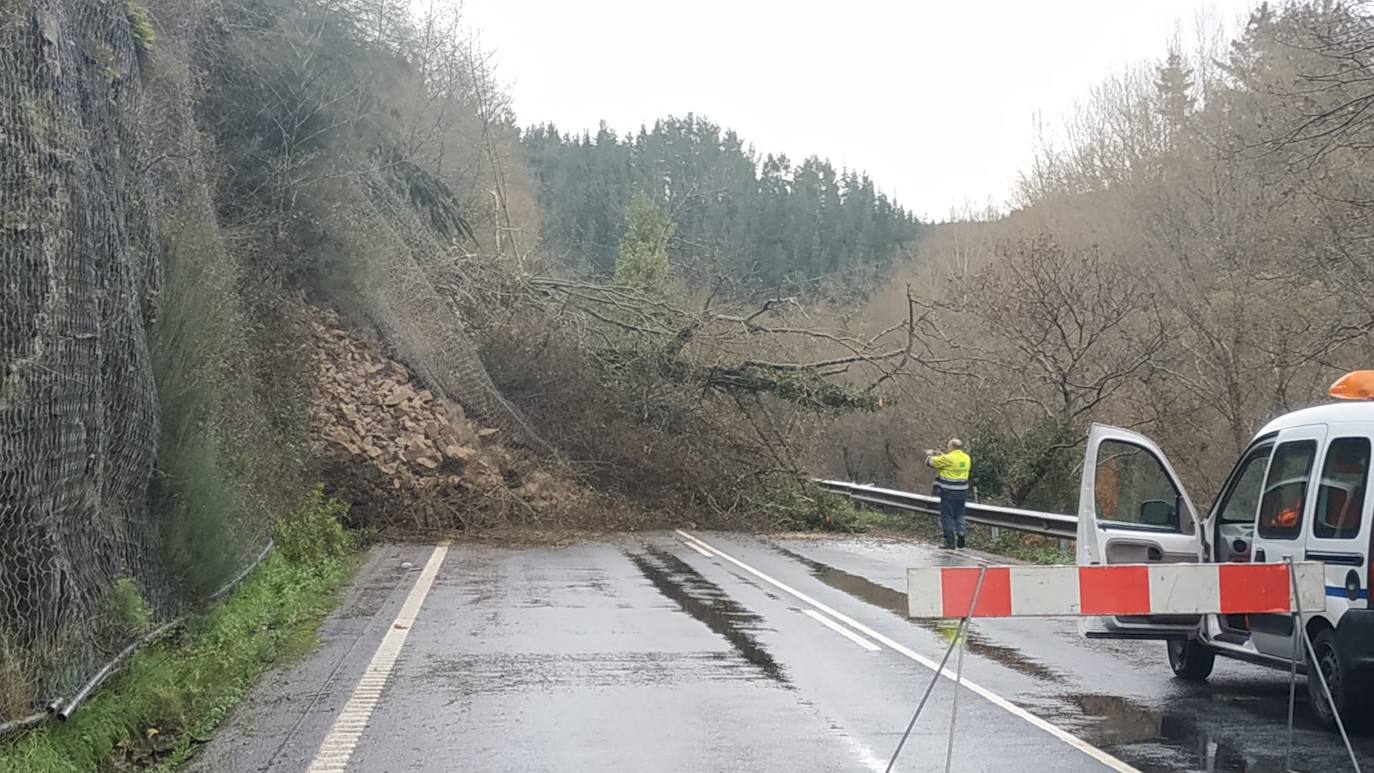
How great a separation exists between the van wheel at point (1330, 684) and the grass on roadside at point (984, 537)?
35.3 feet

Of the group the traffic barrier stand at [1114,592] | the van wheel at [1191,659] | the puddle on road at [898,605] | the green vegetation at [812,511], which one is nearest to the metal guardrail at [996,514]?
the green vegetation at [812,511]

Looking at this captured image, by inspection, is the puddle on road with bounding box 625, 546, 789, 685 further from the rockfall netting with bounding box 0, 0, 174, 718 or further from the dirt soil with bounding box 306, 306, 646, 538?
the rockfall netting with bounding box 0, 0, 174, 718

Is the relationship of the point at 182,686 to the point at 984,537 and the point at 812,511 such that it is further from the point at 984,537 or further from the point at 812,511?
the point at 812,511

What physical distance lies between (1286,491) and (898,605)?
6.11 metres

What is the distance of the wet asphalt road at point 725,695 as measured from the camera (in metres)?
7.11

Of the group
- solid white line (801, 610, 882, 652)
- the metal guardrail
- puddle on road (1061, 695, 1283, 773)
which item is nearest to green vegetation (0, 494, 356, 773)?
solid white line (801, 610, 882, 652)

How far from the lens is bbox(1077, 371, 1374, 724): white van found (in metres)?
7.48

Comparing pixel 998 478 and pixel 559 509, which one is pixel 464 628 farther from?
pixel 998 478

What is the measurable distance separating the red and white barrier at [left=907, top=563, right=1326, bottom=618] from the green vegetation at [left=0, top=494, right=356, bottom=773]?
4269 mm

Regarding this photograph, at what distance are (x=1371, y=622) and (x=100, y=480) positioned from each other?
8.36 m

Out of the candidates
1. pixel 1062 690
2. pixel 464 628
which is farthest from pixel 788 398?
pixel 1062 690

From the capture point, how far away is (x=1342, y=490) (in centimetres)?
771

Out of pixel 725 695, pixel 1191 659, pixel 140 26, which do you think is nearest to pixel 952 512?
pixel 1191 659

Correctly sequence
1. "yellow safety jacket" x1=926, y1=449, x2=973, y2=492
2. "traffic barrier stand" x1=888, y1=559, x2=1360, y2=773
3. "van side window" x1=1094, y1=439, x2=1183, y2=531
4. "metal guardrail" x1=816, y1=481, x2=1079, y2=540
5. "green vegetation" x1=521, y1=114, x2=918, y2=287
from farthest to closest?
"green vegetation" x1=521, y1=114, x2=918, y2=287, "yellow safety jacket" x1=926, y1=449, x2=973, y2=492, "metal guardrail" x1=816, y1=481, x2=1079, y2=540, "van side window" x1=1094, y1=439, x2=1183, y2=531, "traffic barrier stand" x1=888, y1=559, x2=1360, y2=773
